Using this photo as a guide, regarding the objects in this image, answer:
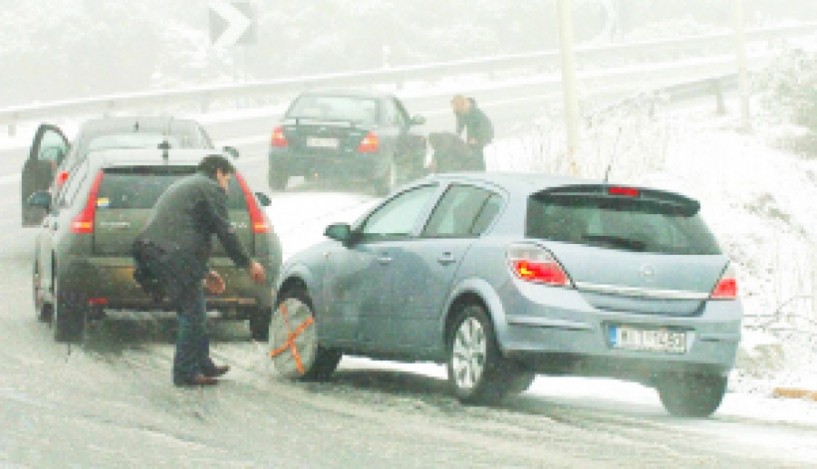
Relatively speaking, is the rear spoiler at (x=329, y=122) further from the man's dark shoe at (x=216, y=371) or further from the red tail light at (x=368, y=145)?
the man's dark shoe at (x=216, y=371)

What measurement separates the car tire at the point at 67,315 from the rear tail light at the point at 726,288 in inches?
208

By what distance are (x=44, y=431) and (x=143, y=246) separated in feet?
8.15

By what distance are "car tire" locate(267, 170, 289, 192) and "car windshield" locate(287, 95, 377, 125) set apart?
93 centimetres

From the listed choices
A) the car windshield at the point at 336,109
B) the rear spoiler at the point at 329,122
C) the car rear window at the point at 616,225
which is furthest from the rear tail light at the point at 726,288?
the car windshield at the point at 336,109

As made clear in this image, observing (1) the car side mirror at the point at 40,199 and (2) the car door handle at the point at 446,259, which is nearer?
(2) the car door handle at the point at 446,259

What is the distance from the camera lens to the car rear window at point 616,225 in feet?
35.0

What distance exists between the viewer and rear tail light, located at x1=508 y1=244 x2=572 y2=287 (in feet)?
34.3

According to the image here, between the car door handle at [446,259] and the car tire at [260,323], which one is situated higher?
the car door handle at [446,259]

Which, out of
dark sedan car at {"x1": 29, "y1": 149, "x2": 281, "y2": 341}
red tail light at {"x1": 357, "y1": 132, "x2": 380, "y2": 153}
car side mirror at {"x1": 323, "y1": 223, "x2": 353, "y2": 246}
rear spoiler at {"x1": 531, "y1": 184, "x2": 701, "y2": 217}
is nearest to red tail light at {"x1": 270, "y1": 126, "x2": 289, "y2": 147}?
red tail light at {"x1": 357, "y1": 132, "x2": 380, "y2": 153}

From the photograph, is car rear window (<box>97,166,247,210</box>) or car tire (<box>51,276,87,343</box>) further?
car rear window (<box>97,166,247,210</box>)

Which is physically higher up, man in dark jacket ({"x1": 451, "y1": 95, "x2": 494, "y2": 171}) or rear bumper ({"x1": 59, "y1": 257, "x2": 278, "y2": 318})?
man in dark jacket ({"x1": 451, "y1": 95, "x2": 494, "y2": 171})

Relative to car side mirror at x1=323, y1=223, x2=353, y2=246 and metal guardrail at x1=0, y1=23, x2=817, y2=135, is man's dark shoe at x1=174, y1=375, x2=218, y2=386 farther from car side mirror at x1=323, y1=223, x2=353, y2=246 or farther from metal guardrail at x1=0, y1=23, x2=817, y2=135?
metal guardrail at x1=0, y1=23, x2=817, y2=135

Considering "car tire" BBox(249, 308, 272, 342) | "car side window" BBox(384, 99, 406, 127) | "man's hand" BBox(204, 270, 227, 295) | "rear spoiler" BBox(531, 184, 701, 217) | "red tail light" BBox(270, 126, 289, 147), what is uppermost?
"car side window" BBox(384, 99, 406, 127)

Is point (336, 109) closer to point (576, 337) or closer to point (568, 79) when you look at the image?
point (568, 79)
